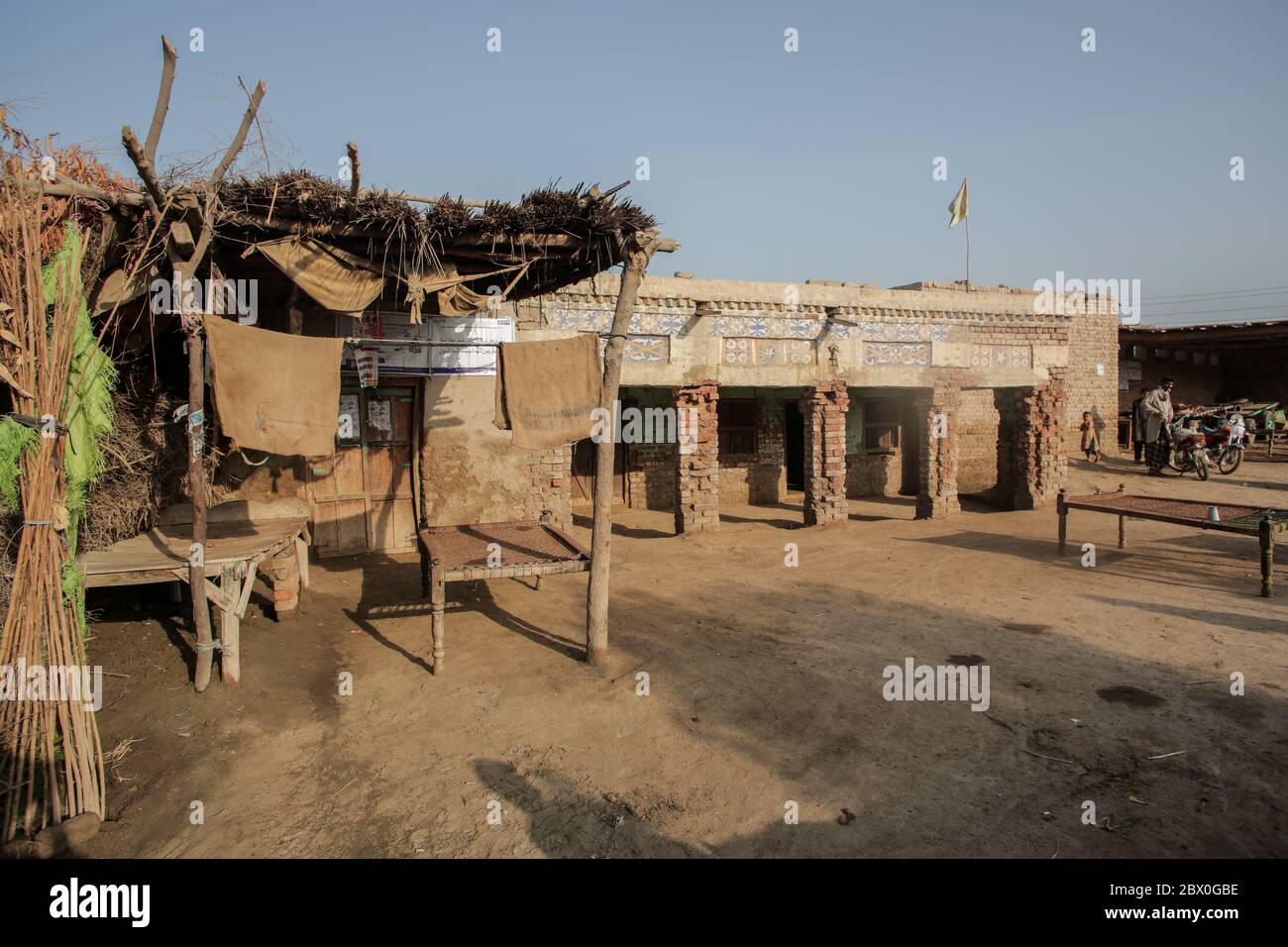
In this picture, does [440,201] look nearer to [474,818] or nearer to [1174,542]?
[474,818]

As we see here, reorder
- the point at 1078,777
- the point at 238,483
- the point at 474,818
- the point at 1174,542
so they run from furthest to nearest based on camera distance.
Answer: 1. the point at 1174,542
2. the point at 238,483
3. the point at 1078,777
4. the point at 474,818

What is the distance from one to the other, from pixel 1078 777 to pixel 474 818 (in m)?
3.48

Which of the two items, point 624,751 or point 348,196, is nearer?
point 624,751

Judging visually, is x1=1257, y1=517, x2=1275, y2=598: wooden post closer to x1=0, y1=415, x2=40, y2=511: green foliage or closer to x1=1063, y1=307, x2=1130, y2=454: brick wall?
x1=0, y1=415, x2=40, y2=511: green foliage

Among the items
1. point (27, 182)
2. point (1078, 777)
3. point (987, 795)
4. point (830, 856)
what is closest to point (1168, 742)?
point (1078, 777)

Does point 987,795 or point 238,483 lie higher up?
point 238,483

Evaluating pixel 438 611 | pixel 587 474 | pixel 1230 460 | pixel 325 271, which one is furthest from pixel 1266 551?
pixel 1230 460

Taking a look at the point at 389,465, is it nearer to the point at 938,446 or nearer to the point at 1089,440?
the point at 938,446

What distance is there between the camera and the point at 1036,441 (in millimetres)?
14625

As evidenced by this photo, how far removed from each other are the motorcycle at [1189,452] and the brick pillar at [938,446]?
6.72 m

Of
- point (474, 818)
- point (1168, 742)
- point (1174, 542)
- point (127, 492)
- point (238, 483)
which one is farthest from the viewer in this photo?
point (1174, 542)

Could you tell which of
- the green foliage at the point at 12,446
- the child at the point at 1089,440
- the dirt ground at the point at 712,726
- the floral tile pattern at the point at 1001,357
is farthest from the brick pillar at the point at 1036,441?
the green foliage at the point at 12,446

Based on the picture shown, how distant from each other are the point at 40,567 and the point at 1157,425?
20097mm

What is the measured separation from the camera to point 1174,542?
1054cm
